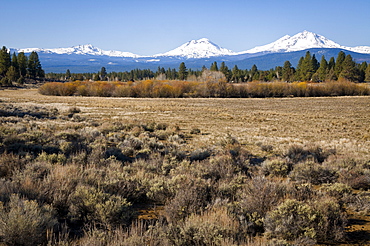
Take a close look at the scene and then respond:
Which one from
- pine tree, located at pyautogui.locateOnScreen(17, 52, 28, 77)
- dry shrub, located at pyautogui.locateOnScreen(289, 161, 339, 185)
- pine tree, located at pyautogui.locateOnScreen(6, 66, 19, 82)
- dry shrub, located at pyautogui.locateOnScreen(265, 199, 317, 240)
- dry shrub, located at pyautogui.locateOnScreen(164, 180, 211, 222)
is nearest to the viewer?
dry shrub, located at pyautogui.locateOnScreen(265, 199, 317, 240)

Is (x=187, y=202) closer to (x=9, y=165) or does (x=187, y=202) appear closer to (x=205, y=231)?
(x=205, y=231)

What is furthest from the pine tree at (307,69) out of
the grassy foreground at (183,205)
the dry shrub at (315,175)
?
the dry shrub at (315,175)

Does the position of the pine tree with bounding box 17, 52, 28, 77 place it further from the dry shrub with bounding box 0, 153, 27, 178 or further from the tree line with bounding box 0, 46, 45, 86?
the dry shrub with bounding box 0, 153, 27, 178

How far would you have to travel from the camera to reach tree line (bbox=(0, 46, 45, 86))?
79062mm

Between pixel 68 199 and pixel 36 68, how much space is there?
350 ft

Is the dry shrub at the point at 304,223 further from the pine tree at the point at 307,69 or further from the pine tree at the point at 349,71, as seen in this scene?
the pine tree at the point at 307,69

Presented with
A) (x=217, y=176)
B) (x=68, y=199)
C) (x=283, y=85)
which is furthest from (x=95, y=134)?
(x=283, y=85)

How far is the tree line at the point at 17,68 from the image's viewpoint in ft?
259

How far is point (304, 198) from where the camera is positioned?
16.9 feet

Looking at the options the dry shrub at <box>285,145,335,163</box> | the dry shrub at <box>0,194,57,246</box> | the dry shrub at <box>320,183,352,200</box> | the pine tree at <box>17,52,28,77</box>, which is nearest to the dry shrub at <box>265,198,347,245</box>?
the dry shrub at <box>320,183,352,200</box>

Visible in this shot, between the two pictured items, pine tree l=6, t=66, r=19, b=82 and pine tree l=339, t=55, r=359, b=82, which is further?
pine tree l=339, t=55, r=359, b=82

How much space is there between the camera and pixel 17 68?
8912 centimetres

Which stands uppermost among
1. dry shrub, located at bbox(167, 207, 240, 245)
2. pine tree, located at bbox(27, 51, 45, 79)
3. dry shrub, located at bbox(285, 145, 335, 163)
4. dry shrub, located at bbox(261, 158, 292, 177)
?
pine tree, located at bbox(27, 51, 45, 79)

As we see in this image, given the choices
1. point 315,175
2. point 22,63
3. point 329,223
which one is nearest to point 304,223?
point 329,223
